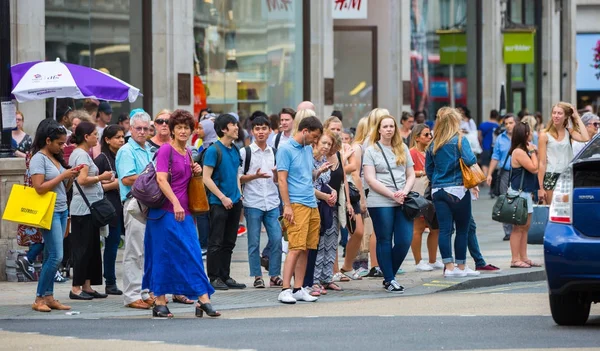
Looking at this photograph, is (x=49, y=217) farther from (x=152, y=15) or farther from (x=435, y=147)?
(x=152, y=15)

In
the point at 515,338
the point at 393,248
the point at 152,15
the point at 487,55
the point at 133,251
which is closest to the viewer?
the point at 515,338

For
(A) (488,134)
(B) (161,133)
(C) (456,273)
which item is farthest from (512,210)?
(A) (488,134)

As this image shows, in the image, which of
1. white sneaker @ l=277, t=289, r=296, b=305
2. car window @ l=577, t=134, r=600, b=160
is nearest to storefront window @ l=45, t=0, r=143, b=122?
white sneaker @ l=277, t=289, r=296, b=305

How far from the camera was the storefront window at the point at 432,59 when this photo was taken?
3234cm

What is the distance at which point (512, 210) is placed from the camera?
15.8 meters

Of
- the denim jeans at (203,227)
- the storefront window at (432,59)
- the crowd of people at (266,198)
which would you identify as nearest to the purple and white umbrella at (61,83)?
the crowd of people at (266,198)

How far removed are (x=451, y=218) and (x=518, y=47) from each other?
22812mm

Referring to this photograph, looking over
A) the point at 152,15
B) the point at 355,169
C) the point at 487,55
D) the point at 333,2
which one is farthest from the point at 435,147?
the point at 487,55

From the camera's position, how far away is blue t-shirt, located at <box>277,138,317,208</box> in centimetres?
1292

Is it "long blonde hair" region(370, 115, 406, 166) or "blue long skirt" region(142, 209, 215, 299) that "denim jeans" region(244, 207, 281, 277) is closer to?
"long blonde hair" region(370, 115, 406, 166)

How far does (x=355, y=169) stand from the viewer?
14891 millimetres

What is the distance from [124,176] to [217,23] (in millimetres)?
12600

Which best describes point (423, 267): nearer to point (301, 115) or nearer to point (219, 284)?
point (219, 284)

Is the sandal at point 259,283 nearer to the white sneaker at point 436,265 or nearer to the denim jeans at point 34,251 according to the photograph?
the denim jeans at point 34,251
